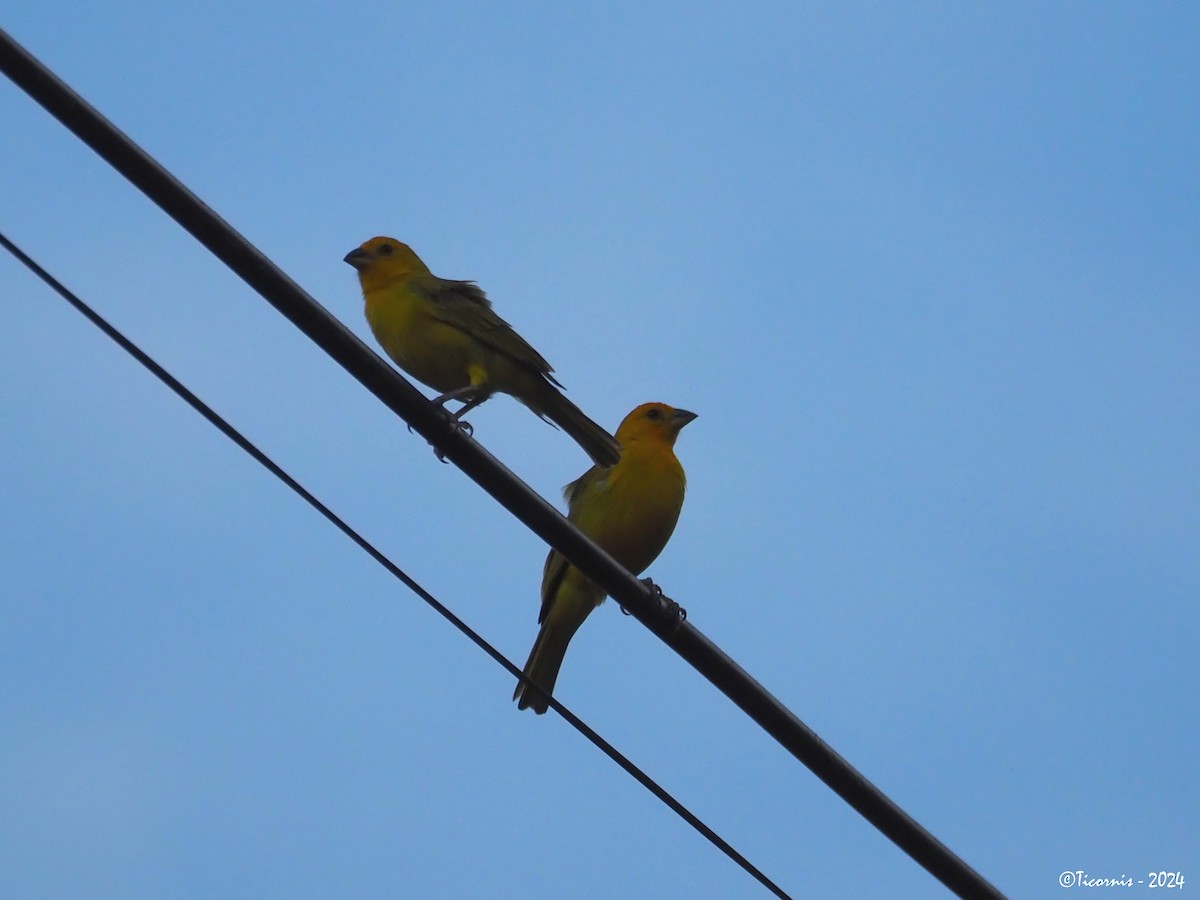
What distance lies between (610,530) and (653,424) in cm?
102

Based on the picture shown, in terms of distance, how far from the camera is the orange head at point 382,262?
8.73 metres

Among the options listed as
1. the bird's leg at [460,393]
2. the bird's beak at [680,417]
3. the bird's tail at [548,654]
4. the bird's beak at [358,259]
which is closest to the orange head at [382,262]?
the bird's beak at [358,259]

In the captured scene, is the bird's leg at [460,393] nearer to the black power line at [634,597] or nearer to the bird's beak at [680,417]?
the bird's beak at [680,417]

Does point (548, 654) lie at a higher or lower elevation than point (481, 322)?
lower

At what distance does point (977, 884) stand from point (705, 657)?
1051 mm

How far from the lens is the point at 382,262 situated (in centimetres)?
886

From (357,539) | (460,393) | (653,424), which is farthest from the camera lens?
(653,424)

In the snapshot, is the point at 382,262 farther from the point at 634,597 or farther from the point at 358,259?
the point at 634,597

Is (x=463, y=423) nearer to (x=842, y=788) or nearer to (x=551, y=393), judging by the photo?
(x=551, y=393)

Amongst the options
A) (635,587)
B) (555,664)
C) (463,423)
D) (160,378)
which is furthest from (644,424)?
(160,378)

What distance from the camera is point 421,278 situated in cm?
846

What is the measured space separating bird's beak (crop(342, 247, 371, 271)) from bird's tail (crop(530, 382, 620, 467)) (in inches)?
66.1

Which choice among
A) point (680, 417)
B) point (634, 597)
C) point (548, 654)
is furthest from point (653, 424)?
point (634, 597)

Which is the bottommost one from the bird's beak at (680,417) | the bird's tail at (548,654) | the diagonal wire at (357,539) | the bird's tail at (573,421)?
the diagonal wire at (357,539)
